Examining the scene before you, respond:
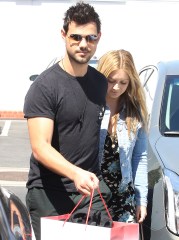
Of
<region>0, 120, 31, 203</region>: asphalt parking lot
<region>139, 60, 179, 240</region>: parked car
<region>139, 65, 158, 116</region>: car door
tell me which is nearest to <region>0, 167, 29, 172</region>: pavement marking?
<region>0, 120, 31, 203</region>: asphalt parking lot

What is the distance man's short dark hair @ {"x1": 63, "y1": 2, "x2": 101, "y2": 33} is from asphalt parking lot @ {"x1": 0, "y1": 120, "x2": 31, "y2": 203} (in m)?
4.30

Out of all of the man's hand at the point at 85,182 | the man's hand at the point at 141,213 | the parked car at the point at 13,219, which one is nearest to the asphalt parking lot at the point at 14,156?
the man's hand at the point at 141,213

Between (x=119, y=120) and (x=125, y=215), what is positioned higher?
(x=119, y=120)

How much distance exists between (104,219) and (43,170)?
404mm

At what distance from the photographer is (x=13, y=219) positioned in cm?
290

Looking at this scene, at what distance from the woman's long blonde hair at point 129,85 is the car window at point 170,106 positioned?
0.97 meters

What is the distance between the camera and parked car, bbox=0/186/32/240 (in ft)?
8.95

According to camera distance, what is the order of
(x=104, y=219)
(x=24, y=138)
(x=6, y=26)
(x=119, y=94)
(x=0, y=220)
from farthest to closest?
(x=6, y=26) → (x=24, y=138) → (x=119, y=94) → (x=104, y=219) → (x=0, y=220)

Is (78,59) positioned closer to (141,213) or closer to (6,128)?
(141,213)

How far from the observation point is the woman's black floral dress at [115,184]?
3.76 metres

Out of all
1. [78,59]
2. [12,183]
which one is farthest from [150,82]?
[12,183]

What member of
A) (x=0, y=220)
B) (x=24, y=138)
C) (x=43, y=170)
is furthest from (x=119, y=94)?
(x=24, y=138)

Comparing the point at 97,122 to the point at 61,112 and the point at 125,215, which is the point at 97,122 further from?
the point at 125,215

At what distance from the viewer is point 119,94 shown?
3775 mm
